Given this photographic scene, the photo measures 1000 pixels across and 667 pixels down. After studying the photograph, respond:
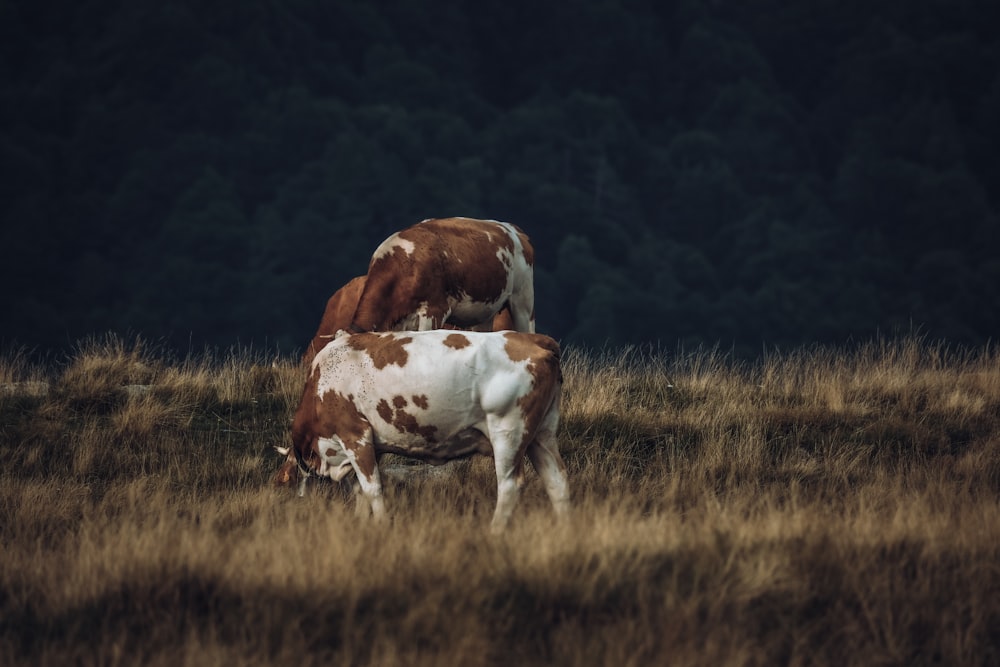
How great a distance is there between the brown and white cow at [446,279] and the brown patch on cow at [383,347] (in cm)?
181

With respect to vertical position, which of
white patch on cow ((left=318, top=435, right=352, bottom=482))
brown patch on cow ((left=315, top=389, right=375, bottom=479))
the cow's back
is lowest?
white patch on cow ((left=318, top=435, right=352, bottom=482))

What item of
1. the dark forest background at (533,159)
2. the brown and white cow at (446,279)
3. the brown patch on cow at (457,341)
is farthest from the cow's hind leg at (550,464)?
the dark forest background at (533,159)

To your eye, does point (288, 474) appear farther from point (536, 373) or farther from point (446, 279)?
point (446, 279)

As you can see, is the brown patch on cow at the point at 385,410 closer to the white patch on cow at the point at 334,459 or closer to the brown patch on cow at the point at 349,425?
the brown patch on cow at the point at 349,425

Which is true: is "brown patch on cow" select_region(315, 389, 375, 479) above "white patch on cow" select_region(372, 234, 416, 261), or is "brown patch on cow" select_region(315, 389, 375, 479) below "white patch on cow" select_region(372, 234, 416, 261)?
below

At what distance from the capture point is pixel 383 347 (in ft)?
29.8

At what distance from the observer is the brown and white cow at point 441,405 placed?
8625 millimetres

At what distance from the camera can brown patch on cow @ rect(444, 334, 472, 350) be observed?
28.8 ft

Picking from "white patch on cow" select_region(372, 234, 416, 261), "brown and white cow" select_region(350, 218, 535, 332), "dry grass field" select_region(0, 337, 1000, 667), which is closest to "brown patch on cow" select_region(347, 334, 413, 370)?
"dry grass field" select_region(0, 337, 1000, 667)

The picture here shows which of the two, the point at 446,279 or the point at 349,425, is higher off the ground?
the point at 446,279

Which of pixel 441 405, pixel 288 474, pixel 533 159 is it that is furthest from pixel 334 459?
pixel 533 159

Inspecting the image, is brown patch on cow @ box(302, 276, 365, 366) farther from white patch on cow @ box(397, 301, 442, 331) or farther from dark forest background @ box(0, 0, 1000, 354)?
dark forest background @ box(0, 0, 1000, 354)

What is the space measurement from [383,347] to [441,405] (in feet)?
2.31

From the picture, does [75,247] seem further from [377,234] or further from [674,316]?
[674,316]
